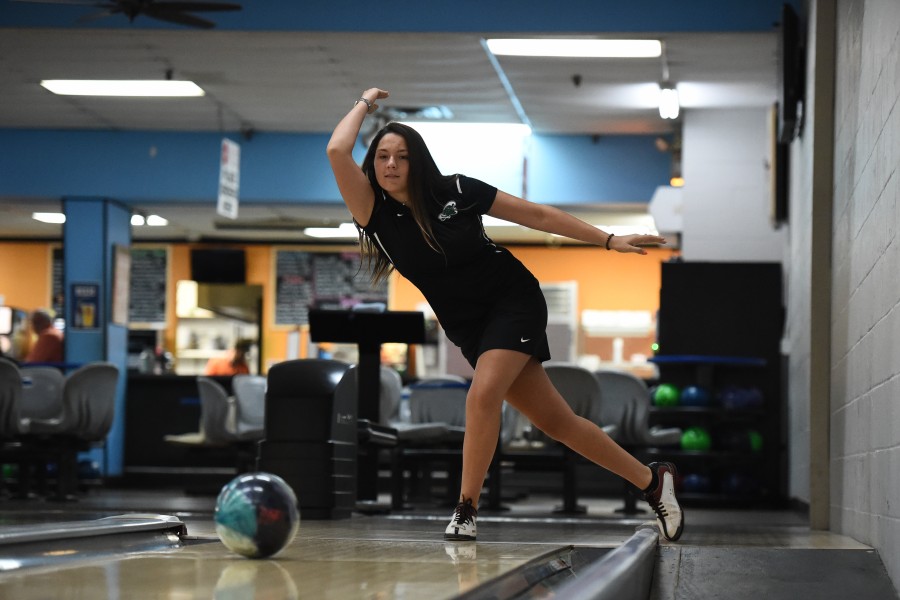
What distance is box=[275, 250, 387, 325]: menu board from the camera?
14867mm

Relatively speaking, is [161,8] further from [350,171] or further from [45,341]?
[45,341]

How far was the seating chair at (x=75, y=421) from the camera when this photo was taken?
8.30 meters

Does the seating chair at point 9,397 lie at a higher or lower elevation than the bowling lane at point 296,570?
higher

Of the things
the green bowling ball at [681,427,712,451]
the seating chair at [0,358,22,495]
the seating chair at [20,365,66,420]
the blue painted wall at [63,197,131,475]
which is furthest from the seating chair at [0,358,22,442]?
the green bowling ball at [681,427,712,451]

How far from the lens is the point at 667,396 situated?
860 centimetres

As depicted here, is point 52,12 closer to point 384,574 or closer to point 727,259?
point 727,259

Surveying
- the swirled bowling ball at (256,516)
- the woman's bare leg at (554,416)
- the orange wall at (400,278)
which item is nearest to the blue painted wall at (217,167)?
the orange wall at (400,278)

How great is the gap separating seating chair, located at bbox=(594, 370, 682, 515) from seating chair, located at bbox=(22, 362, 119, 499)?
329cm

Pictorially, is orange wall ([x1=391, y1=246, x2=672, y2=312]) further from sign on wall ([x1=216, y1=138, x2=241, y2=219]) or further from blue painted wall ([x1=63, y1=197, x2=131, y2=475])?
sign on wall ([x1=216, y1=138, x2=241, y2=219])

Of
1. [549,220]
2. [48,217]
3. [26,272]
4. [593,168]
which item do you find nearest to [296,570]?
[549,220]

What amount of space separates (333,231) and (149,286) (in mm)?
2448

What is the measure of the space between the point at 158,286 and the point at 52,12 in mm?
7241

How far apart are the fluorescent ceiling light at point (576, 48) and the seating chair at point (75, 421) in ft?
10.9

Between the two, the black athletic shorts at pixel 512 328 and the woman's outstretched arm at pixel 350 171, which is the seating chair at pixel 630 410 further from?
the woman's outstretched arm at pixel 350 171
